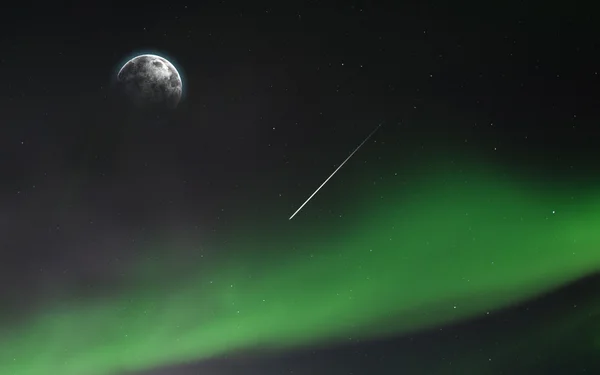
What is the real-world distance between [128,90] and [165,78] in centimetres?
44

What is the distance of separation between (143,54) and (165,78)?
0.33 meters

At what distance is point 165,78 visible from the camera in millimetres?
6562

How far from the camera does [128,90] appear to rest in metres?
6.67

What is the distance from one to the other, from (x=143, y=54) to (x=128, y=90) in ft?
1.55

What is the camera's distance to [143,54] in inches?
252
